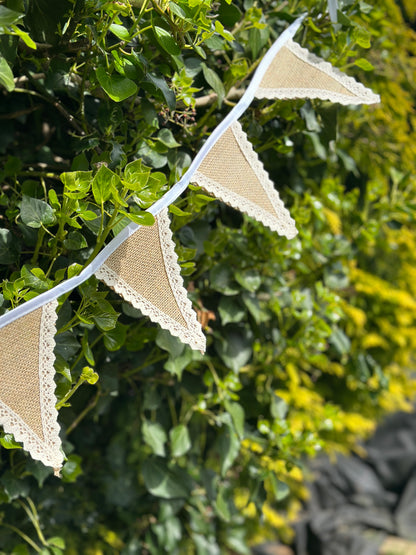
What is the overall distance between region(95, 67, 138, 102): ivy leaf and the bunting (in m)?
0.16

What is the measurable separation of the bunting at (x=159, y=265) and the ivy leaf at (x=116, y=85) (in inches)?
6.4

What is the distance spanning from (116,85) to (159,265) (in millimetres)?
304

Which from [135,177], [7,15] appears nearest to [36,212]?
[135,177]

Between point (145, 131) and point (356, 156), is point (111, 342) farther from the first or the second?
point (356, 156)

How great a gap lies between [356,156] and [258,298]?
0.82 metres

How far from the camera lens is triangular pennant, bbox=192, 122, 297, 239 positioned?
0.99m

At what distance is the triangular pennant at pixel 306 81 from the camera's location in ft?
3.65

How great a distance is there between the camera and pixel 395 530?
2902 mm

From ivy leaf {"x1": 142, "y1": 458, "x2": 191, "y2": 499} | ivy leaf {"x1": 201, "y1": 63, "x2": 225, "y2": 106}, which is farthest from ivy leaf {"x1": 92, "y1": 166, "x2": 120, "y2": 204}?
ivy leaf {"x1": 142, "y1": 458, "x2": 191, "y2": 499}

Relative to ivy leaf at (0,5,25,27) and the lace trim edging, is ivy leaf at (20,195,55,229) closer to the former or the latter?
the lace trim edging

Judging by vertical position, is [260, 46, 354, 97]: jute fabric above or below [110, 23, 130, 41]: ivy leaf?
below

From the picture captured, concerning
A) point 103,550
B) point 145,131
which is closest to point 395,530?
point 103,550

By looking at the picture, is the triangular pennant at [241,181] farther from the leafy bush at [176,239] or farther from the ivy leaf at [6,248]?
the ivy leaf at [6,248]

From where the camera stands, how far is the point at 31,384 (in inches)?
31.9
